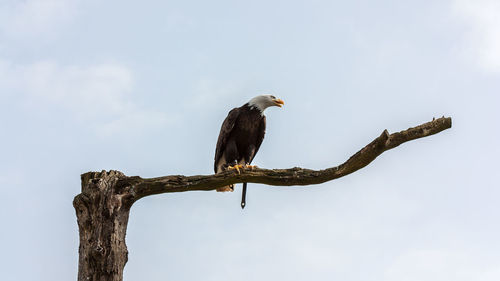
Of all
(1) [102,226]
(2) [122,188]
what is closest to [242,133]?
(2) [122,188]

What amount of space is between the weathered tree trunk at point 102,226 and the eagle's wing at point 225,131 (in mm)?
2865

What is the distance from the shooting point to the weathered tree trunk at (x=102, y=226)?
5.62 meters

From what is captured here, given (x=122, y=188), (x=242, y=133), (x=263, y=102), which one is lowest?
(x=122, y=188)

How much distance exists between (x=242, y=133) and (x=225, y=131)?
26 cm

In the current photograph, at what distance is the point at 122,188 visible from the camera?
19.7ft

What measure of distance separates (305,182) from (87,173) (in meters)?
2.29

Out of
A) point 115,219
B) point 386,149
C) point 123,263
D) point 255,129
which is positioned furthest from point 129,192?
point 255,129

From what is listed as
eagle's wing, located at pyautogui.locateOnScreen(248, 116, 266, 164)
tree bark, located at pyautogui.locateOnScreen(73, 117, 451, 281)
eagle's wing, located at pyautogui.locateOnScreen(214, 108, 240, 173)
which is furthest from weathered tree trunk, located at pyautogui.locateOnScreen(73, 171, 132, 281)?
eagle's wing, located at pyautogui.locateOnScreen(248, 116, 266, 164)

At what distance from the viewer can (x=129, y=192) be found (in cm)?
600

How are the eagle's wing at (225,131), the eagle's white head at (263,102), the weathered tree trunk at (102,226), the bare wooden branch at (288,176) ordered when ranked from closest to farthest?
the weathered tree trunk at (102,226) → the bare wooden branch at (288,176) → the eagle's wing at (225,131) → the eagle's white head at (263,102)

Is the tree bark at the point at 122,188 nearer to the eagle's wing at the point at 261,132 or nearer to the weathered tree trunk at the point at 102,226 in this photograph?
the weathered tree trunk at the point at 102,226

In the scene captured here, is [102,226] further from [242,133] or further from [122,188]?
[242,133]

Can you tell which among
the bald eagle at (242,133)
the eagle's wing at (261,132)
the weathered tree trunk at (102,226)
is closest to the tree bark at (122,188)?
the weathered tree trunk at (102,226)

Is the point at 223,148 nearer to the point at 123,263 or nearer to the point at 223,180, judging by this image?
the point at 223,180
